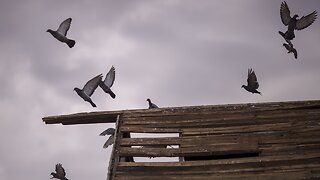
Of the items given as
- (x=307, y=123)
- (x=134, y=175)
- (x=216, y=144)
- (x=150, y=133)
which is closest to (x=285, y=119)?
(x=307, y=123)

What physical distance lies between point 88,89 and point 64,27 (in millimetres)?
2526

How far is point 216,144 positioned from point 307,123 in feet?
8.04

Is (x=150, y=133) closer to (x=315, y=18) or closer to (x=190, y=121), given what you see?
(x=190, y=121)

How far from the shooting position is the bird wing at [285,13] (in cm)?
1292

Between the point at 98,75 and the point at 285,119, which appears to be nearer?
the point at 285,119

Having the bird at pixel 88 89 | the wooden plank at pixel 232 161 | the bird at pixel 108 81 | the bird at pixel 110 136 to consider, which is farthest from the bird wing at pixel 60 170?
the wooden plank at pixel 232 161

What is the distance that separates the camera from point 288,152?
9320 mm

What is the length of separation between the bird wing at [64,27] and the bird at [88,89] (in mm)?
2243

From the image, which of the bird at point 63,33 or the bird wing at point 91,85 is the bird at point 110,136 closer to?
the bird wing at point 91,85

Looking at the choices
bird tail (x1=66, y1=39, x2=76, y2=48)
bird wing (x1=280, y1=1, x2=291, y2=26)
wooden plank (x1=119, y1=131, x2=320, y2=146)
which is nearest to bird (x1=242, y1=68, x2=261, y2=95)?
bird wing (x1=280, y1=1, x2=291, y2=26)

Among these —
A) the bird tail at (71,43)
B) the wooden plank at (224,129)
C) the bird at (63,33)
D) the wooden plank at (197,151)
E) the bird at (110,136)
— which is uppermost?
the bird at (63,33)

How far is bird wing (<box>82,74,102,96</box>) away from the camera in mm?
12781

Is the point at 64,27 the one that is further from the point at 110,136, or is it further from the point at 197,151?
the point at 197,151

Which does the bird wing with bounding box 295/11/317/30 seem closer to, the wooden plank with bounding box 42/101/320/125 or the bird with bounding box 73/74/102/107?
the wooden plank with bounding box 42/101/320/125
